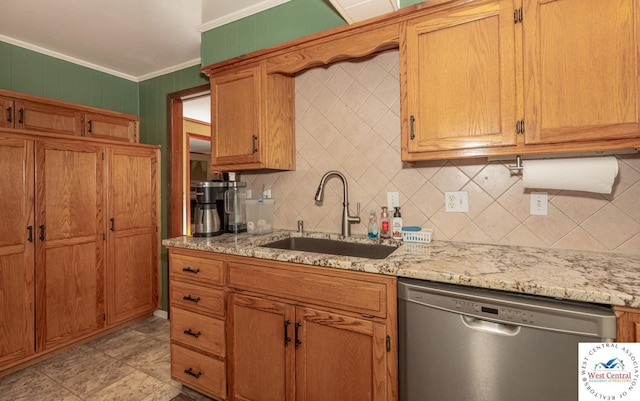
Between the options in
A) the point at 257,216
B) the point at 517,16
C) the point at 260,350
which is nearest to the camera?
the point at 517,16

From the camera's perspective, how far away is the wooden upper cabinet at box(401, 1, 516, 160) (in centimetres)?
137

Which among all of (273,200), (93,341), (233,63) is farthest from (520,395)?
(93,341)

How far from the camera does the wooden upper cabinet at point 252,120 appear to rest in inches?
80.0

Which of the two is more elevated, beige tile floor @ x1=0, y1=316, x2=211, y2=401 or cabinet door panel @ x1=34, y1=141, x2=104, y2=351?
cabinet door panel @ x1=34, y1=141, x2=104, y2=351

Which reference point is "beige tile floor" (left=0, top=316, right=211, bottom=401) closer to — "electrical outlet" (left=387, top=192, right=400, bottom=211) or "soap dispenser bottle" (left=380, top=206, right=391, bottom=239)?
"soap dispenser bottle" (left=380, top=206, right=391, bottom=239)

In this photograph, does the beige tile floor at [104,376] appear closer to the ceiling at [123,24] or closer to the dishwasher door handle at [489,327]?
the dishwasher door handle at [489,327]

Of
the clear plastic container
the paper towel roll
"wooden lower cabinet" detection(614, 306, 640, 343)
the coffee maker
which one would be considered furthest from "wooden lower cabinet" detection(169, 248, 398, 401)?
the paper towel roll

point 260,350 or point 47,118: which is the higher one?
point 47,118

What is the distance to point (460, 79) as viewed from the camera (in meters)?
1.45

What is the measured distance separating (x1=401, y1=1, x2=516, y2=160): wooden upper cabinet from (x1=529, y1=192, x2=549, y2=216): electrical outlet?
0.39m

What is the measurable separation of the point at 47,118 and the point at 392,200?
2967mm

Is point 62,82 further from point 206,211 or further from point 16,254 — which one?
point 206,211

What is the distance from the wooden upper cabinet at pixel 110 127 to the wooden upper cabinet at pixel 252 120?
1.49 meters

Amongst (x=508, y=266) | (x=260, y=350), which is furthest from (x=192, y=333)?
(x=508, y=266)
